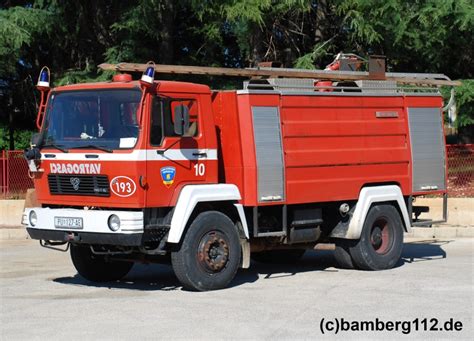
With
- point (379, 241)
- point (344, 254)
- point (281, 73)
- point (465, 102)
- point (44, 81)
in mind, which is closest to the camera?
point (44, 81)

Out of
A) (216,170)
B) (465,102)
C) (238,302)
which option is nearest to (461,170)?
(465,102)

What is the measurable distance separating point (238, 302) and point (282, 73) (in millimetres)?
4011

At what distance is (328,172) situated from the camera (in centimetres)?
1262

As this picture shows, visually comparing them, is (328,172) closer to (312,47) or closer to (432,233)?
(432,233)

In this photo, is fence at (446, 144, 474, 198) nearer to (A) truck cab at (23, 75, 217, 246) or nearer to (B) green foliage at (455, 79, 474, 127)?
(B) green foliage at (455, 79, 474, 127)

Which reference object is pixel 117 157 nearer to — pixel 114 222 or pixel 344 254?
pixel 114 222

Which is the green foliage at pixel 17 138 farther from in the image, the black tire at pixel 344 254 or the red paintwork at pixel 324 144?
the red paintwork at pixel 324 144

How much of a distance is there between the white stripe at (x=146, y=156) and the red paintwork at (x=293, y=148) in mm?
44

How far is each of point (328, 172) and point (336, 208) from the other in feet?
2.38

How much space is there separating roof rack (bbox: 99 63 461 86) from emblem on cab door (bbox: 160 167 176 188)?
4.11 ft

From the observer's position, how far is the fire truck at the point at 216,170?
10.8 metres

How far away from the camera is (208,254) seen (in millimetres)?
11164

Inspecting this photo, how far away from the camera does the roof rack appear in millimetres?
11406

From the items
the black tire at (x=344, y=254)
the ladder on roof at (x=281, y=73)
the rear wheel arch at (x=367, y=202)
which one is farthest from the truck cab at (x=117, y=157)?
the black tire at (x=344, y=254)
